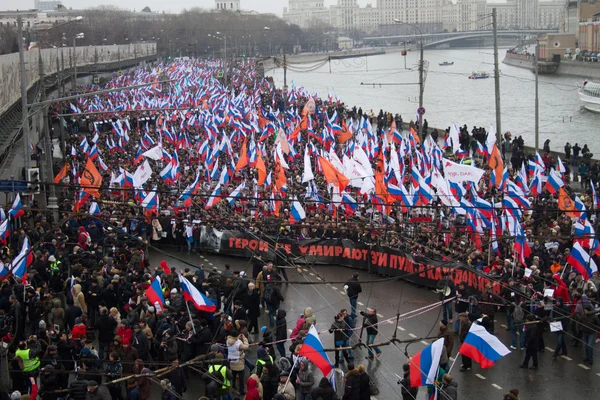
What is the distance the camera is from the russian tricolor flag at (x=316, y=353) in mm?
11422

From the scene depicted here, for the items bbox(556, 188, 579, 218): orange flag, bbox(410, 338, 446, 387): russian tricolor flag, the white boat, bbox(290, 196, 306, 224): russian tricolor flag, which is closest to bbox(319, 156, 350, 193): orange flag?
bbox(290, 196, 306, 224): russian tricolor flag

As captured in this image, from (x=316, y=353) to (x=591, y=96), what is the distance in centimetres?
6098

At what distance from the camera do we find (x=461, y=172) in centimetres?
1941

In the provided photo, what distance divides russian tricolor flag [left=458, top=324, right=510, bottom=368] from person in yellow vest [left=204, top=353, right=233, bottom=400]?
3306mm

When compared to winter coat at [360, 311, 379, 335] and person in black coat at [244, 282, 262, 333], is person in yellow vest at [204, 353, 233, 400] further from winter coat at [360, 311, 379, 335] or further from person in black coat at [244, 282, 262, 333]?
person in black coat at [244, 282, 262, 333]

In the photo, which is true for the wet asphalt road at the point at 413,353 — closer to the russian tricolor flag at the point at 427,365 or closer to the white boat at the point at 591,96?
the russian tricolor flag at the point at 427,365

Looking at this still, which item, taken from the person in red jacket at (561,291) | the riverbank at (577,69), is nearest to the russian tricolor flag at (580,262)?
the person in red jacket at (561,291)

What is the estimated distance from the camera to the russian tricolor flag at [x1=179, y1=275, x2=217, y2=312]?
13398 millimetres

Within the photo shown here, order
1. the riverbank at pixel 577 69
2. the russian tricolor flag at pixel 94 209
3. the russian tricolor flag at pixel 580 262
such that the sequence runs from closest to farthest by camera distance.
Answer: the russian tricolor flag at pixel 580 262 → the russian tricolor flag at pixel 94 209 → the riverbank at pixel 577 69

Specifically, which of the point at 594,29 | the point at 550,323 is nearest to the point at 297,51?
the point at 594,29

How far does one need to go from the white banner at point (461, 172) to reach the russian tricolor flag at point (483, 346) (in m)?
7.63

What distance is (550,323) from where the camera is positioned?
47.1 ft

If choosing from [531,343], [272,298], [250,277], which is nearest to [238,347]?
[272,298]

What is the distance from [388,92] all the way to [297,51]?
47607 mm
